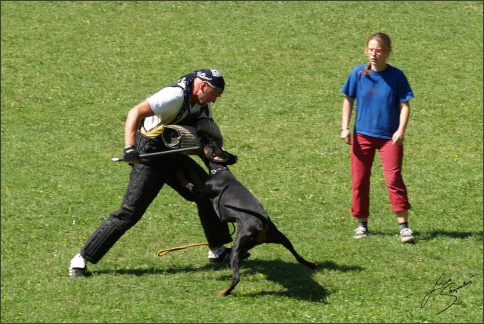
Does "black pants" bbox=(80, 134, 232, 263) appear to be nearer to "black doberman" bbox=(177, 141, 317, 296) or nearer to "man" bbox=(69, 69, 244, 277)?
"man" bbox=(69, 69, 244, 277)

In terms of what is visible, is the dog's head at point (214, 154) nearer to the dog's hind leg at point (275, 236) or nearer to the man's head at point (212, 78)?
the man's head at point (212, 78)

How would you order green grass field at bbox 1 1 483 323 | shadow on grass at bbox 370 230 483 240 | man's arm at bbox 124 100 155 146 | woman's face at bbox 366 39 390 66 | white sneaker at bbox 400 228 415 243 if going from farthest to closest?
shadow on grass at bbox 370 230 483 240, white sneaker at bbox 400 228 415 243, woman's face at bbox 366 39 390 66, green grass field at bbox 1 1 483 323, man's arm at bbox 124 100 155 146

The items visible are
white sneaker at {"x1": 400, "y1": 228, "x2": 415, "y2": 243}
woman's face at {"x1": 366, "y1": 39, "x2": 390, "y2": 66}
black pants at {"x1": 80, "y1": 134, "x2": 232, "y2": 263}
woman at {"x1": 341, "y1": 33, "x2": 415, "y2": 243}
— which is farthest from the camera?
white sneaker at {"x1": 400, "y1": 228, "x2": 415, "y2": 243}

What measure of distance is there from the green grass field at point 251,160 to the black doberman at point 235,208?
0.35 metres

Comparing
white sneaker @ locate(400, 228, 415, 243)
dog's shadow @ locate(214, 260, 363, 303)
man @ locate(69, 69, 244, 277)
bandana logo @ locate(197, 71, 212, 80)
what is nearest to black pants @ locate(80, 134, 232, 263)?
man @ locate(69, 69, 244, 277)

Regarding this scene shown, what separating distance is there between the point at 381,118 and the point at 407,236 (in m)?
1.10

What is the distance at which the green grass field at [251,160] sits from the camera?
681 centimetres

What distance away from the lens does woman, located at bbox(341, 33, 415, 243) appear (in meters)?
7.73

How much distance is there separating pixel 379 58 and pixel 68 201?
3.70 meters

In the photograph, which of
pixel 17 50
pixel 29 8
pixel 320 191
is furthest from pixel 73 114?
pixel 29 8

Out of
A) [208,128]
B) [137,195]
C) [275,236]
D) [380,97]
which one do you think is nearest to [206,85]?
[208,128]

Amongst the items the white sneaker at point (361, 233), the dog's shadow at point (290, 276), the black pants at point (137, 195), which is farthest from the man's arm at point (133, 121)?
the white sneaker at point (361, 233)

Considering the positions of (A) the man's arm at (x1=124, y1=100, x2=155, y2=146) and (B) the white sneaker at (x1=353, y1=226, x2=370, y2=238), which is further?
(B) the white sneaker at (x1=353, y1=226, x2=370, y2=238)

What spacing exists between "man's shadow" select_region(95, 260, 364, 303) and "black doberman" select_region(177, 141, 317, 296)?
14 cm
